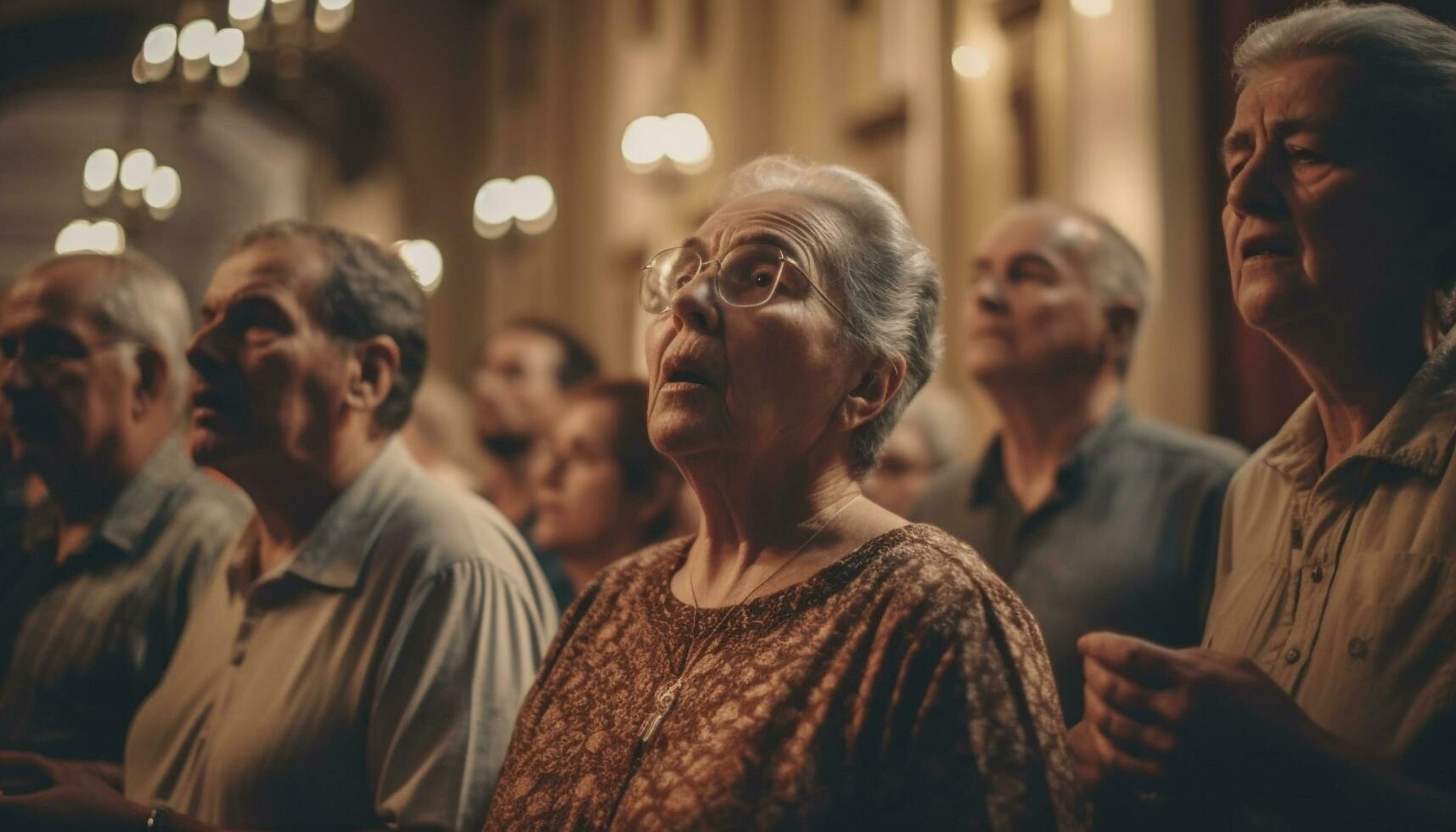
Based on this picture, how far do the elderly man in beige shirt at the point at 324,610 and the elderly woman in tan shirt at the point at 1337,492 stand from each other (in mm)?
910

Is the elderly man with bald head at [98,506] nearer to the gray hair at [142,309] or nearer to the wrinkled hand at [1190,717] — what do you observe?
the gray hair at [142,309]

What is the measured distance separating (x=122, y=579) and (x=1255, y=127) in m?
2.12

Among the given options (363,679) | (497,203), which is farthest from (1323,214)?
(497,203)

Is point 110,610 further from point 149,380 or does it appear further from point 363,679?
point 363,679

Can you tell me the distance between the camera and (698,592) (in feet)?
5.66

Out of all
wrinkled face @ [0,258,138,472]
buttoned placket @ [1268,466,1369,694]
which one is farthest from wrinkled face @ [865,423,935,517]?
buttoned placket @ [1268,466,1369,694]

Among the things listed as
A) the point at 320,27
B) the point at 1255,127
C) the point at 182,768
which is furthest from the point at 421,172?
the point at 1255,127

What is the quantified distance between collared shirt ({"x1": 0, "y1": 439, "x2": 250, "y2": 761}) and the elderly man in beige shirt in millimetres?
166

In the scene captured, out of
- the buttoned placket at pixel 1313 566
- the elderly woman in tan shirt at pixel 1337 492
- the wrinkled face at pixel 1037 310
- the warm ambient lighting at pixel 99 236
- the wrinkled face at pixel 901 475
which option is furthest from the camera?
the warm ambient lighting at pixel 99 236

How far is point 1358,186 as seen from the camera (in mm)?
1509

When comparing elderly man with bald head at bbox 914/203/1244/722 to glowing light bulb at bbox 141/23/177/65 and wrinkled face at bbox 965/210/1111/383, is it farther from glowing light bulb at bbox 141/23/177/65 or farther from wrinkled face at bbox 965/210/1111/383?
glowing light bulb at bbox 141/23/177/65

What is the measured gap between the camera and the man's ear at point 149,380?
2.68 m

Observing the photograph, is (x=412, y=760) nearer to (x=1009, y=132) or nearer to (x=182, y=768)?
(x=182, y=768)

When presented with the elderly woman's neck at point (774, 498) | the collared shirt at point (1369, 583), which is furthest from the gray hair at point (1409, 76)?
the elderly woman's neck at point (774, 498)
